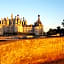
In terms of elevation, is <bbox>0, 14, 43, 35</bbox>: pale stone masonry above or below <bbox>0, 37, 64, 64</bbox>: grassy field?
above

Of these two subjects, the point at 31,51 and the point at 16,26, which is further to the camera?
the point at 16,26

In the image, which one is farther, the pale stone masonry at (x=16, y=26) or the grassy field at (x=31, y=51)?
the pale stone masonry at (x=16, y=26)

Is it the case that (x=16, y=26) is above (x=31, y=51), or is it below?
above

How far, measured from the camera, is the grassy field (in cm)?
2014

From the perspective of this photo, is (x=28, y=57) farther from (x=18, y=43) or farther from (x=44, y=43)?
(x=44, y=43)

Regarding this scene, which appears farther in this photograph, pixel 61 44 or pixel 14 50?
pixel 61 44

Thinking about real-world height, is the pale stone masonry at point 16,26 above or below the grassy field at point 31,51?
above

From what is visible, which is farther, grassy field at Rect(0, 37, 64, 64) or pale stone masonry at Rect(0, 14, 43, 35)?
pale stone masonry at Rect(0, 14, 43, 35)

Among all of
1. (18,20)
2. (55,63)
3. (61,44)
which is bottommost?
(55,63)

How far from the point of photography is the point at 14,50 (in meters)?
21.2

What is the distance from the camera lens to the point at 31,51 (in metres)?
25.1

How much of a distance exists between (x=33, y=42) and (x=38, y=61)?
117 inches

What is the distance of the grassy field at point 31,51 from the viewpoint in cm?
2014

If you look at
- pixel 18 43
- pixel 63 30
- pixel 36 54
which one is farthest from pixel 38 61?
pixel 63 30
